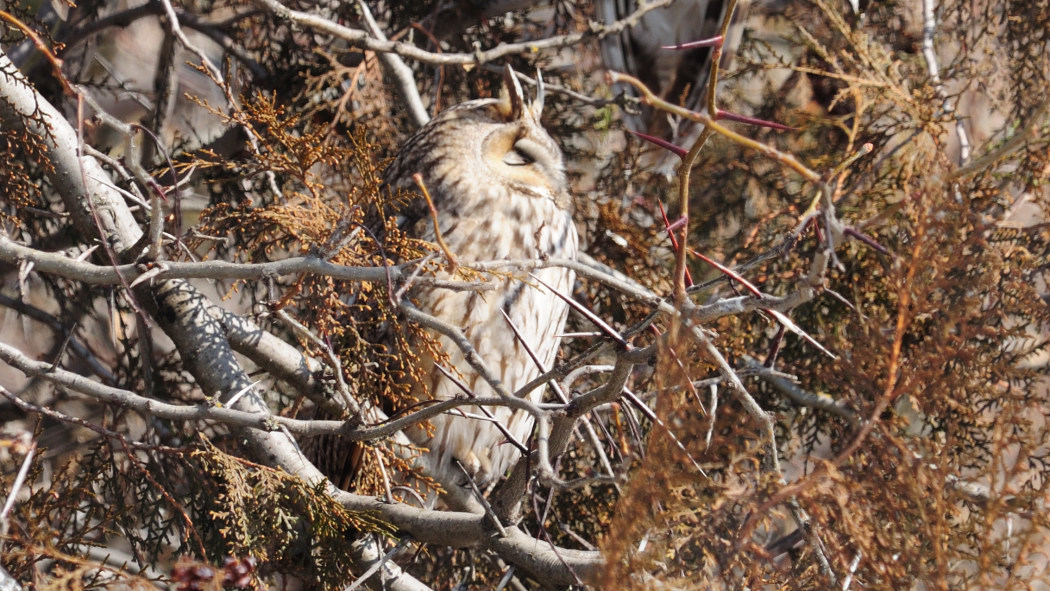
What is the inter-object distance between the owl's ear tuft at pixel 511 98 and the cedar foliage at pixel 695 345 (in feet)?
1.19

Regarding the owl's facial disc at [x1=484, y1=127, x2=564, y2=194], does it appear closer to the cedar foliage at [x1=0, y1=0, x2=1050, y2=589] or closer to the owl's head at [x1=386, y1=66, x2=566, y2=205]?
the owl's head at [x1=386, y1=66, x2=566, y2=205]

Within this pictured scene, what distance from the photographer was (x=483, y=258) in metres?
2.45

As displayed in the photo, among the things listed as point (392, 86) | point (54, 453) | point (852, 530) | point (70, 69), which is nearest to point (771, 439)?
point (852, 530)

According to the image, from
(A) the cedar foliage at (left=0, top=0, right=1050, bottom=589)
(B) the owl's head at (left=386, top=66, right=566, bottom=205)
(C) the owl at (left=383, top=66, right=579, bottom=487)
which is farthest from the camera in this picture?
(B) the owl's head at (left=386, top=66, right=566, bottom=205)

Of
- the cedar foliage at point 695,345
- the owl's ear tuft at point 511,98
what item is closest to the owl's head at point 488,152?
A: the owl's ear tuft at point 511,98

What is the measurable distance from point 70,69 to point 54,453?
1335mm

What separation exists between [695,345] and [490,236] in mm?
1229

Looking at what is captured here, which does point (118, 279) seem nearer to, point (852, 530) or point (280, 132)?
point (280, 132)

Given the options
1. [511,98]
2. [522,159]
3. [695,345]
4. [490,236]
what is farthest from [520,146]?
[695,345]

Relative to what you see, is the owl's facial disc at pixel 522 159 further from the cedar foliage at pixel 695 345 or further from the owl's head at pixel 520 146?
the cedar foliage at pixel 695 345

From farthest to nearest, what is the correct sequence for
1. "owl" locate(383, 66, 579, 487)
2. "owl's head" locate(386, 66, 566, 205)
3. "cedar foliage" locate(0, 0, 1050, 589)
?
"owl's head" locate(386, 66, 566, 205) → "owl" locate(383, 66, 579, 487) → "cedar foliage" locate(0, 0, 1050, 589)

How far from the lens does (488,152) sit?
2.65 metres

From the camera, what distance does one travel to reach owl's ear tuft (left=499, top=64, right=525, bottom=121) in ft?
8.76

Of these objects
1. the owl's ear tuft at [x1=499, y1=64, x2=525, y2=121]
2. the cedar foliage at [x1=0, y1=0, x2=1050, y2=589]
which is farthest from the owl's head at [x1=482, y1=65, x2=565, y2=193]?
the cedar foliage at [x1=0, y1=0, x2=1050, y2=589]
